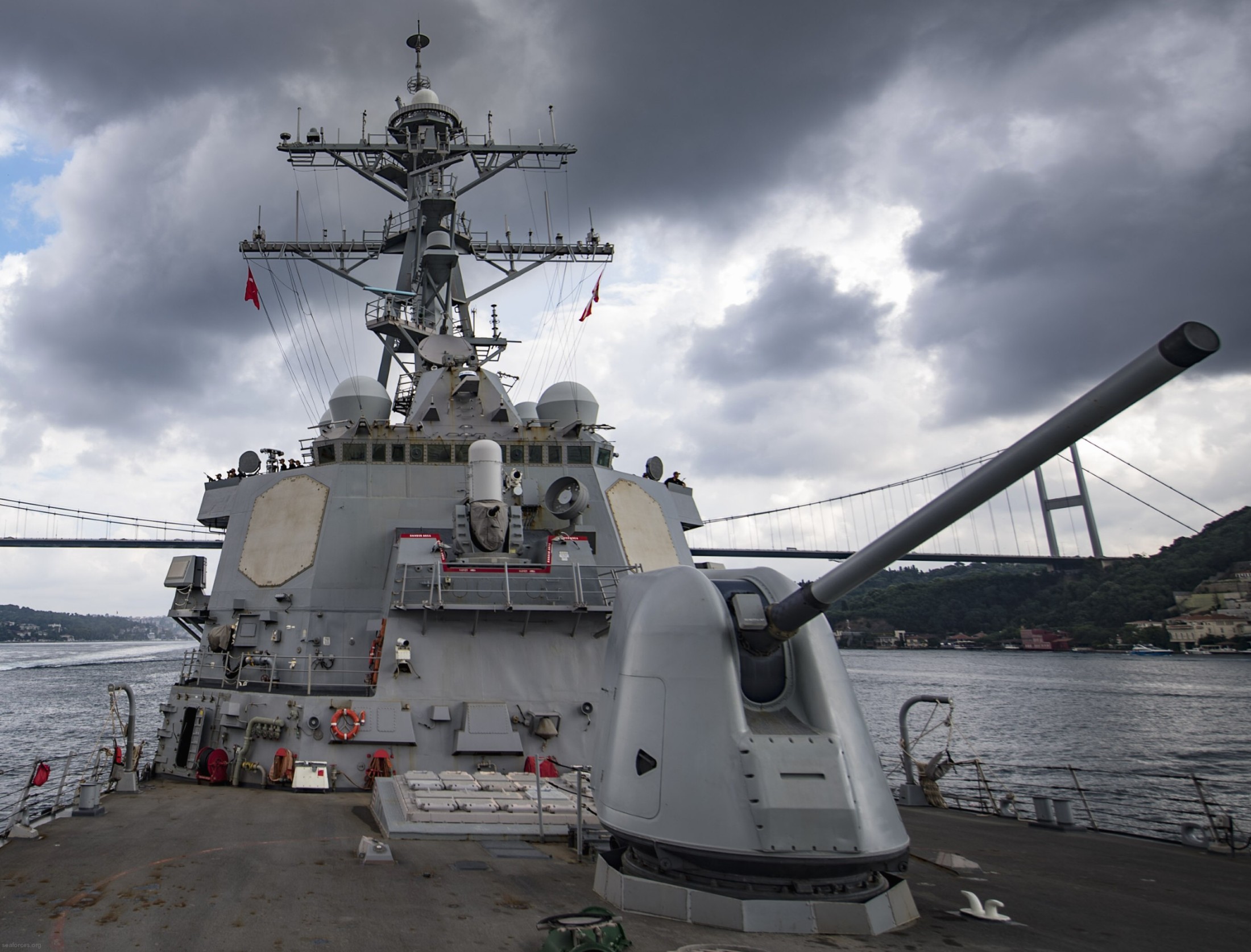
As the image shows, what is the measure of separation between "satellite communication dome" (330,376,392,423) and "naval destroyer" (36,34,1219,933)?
0.05 meters

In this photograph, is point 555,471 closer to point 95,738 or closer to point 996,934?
point 996,934

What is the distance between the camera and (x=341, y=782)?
920 cm

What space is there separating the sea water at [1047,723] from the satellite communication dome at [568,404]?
714cm

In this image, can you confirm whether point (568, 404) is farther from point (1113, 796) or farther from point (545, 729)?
point (1113, 796)

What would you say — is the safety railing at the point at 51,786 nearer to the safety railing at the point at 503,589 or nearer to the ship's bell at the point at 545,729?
the safety railing at the point at 503,589

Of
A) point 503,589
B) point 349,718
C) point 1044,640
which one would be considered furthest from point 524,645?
point 1044,640

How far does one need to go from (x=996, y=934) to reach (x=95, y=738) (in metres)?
28.1

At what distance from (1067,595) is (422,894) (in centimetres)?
7703

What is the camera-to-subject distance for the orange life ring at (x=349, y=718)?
30.3ft

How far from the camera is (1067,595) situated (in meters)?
70.4

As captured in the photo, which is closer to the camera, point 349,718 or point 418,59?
point 349,718

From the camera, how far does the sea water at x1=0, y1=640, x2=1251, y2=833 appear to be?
57.7 ft

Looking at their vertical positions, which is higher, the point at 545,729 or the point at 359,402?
the point at 359,402

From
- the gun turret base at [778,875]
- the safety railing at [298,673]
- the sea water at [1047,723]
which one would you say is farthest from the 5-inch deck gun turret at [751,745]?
the safety railing at [298,673]
